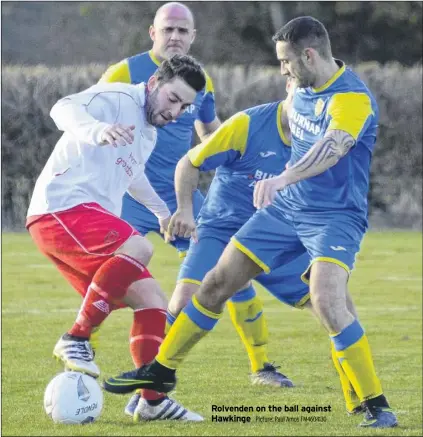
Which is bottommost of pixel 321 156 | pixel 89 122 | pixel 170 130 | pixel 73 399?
pixel 73 399

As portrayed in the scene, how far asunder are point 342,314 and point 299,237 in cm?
57

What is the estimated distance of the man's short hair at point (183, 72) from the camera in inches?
267

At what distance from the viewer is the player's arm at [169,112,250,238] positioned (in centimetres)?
709

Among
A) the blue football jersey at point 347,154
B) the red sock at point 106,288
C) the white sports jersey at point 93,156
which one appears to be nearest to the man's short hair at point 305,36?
the blue football jersey at point 347,154

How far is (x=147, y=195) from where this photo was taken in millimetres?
7500

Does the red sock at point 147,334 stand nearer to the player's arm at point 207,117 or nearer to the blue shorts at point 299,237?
the blue shorts at point 299,237

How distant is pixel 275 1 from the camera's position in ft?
110

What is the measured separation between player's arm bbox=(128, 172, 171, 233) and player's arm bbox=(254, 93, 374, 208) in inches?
51.7

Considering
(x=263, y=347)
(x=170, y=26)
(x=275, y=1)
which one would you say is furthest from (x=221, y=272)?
(x=275, y=1)

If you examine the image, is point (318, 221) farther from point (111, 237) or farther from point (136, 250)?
point (111, 237)

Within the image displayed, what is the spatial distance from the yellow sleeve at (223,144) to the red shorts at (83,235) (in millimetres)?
836

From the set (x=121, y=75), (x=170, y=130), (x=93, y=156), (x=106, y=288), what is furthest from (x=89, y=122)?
(x=170, y=130)

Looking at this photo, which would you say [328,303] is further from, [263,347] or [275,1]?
[275,1]

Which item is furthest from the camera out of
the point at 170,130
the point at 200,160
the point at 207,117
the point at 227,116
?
the point at 227,116
